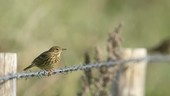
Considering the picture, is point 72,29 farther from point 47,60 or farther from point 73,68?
point 73,68

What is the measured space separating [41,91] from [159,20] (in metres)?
5.80

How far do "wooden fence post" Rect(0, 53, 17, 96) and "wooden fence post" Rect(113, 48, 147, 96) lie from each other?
2.65 metres

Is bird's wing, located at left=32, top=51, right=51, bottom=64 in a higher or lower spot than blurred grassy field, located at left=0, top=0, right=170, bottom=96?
lower

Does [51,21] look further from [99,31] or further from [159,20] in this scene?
[159,20]

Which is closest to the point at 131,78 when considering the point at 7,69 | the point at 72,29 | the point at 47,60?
the point at 47,60

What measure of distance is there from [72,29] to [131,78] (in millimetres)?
3457

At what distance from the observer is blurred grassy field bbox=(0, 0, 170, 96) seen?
9.44m

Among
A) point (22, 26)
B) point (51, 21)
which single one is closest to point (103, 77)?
point (22, 26)

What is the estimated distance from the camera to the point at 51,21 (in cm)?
1093

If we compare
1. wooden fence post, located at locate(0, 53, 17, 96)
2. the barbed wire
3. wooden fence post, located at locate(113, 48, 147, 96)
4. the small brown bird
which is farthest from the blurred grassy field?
wooden fence post, located at locate(0, 53, 17, 96)

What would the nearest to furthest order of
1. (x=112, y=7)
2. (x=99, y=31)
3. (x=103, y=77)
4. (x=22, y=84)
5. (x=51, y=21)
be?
(x=103, y=77) < (x=22, y=84) < (x=51, y=21) < (x=99, y=31) < (x=112, y=7)

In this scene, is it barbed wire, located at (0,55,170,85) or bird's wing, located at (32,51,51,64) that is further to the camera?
bird's wing, located at (32,51,51,64)

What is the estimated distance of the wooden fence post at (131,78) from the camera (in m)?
7.82

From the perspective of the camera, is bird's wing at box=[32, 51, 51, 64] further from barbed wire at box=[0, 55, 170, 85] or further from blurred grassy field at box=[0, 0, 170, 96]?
blurred grassy field at box=[0, 0, 170, 96]
